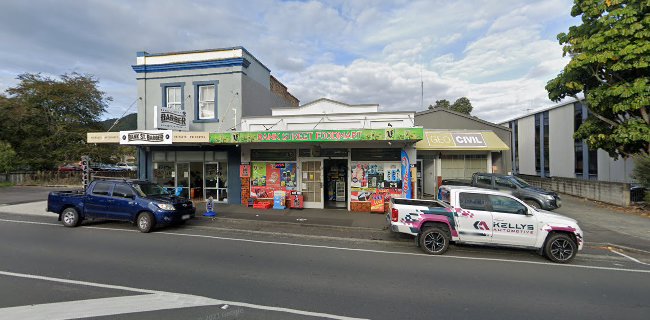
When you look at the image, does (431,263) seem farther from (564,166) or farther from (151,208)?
(564,166)

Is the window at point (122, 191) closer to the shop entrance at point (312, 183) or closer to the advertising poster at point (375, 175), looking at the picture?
the shop entrance at point (312, 183)

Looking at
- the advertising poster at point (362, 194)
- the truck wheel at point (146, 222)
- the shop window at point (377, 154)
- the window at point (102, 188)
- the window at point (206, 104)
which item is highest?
the window at point (206, 104)

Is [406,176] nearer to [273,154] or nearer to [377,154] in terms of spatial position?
[377,154]

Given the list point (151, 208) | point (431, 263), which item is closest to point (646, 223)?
point (431, 263)

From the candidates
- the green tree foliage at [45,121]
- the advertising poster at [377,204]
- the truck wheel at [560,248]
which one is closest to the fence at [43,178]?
the green tree foliage at [45,121]

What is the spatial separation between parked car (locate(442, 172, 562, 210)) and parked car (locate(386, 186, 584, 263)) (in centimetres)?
529

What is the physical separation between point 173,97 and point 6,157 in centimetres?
1957

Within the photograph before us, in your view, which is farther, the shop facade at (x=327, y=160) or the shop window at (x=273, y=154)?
the shop window at (x=273, y=154)

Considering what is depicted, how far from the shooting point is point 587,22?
14.4 metres

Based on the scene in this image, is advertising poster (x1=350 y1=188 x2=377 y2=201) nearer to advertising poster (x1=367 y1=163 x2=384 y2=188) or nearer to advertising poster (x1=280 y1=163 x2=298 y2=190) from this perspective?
advertising poster (x1=367 y1=163 x2=384 y2=188)

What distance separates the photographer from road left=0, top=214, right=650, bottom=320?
14.7ft

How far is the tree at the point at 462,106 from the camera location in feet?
129

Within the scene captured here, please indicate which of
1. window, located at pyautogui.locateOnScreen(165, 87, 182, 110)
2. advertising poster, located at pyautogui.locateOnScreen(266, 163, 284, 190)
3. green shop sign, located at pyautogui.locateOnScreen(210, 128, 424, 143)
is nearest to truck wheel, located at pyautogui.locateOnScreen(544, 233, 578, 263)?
green shop sign, located at pyautogui.locateOnScreen(210, 128, 424, 143)

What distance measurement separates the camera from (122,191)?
33.8 feet
